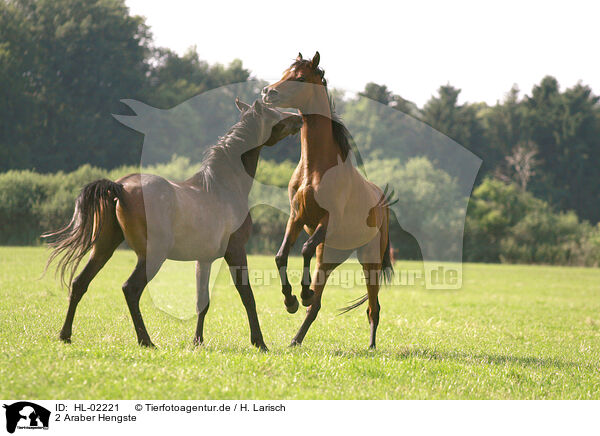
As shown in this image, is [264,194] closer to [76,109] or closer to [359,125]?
[359,125]

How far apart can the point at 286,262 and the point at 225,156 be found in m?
1.73

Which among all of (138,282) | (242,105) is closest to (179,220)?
A: (138,282)

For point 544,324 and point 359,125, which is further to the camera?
point 359,125

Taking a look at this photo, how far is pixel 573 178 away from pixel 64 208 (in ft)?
156

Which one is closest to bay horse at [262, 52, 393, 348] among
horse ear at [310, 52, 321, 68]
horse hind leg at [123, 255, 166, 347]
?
horse ear at [310, 52, 321, 68]

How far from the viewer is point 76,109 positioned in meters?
46.2

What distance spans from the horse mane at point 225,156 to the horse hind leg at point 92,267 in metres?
1.25

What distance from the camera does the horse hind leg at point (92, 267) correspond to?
6.46m

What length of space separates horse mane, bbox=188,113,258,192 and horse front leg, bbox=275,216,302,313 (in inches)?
43.3
